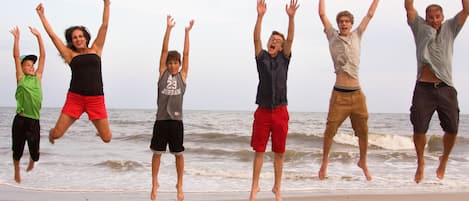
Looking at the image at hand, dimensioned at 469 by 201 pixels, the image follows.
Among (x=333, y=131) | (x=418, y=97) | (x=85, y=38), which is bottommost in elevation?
(x=333, y=131)

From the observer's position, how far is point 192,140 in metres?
25.0

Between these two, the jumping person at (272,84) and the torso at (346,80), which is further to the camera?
the torso at (346,80)

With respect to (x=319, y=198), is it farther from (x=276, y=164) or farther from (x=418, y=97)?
(x=418, y=97)

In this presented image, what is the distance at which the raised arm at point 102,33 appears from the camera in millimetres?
7516

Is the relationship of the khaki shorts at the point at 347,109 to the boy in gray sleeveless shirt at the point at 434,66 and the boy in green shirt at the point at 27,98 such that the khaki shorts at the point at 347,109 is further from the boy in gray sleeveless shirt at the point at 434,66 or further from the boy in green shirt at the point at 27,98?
the boy in green shirt at the point at 27,98

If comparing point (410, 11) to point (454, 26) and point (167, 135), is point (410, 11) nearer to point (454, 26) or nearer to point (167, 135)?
point (454, 26)

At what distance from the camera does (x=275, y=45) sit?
7.47 meters

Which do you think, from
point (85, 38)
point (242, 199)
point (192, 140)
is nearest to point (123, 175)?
point (242, 199)

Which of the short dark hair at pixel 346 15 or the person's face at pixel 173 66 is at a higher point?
the short dark hair at pixel 346 15

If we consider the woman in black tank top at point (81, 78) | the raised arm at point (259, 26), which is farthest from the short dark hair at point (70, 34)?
the raised arm at point (259, 26)

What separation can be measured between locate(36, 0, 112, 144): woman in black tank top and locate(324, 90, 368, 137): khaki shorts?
3.06 m

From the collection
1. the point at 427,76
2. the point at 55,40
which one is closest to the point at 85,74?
the point at 55,40

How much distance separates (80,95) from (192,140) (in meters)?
17.7

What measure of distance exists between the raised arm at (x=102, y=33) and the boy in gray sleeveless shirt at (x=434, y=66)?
401 cm
